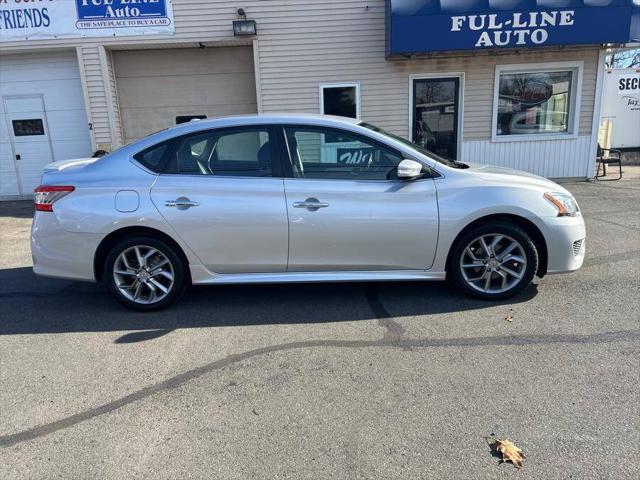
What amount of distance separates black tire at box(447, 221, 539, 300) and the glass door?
6.74 metres

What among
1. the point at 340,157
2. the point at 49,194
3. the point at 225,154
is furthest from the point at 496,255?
the point at 49,194

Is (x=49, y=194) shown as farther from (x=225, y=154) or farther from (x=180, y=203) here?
(x=225, y=154)

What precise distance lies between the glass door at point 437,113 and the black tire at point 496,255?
6.74 m

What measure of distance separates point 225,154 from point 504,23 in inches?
281

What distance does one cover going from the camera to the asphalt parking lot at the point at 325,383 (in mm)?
2549

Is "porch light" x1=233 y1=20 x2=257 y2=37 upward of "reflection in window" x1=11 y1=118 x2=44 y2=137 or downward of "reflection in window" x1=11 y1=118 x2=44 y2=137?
upward

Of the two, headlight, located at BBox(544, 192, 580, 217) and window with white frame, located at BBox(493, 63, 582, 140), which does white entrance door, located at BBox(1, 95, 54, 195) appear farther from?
headlight, located at BBox(544, 192, 580, 217)

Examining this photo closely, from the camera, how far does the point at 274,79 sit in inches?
410

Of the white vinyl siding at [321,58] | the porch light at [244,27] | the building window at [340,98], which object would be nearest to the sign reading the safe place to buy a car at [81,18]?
the white vinyl siding at [321,58]

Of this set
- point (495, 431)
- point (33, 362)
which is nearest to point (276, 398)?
point (495, 431)

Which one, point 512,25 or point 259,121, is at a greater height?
point 512,25

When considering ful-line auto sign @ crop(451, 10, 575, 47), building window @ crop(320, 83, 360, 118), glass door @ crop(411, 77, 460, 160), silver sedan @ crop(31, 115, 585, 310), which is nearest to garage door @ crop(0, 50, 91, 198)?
building window @ crop(320, 83, 360, 118)

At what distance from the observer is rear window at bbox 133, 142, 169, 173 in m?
4.40

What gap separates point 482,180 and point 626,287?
6.10ft
